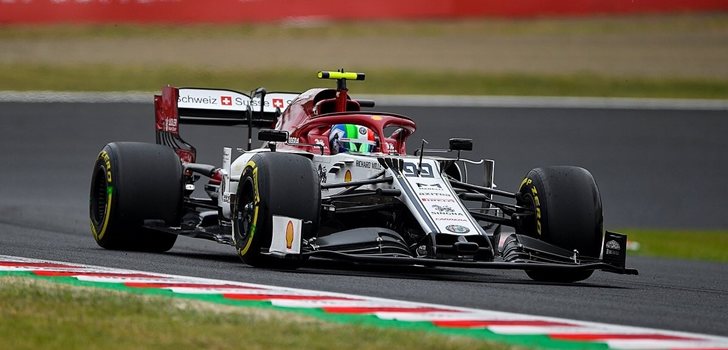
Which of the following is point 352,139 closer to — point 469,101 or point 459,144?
point 459,144

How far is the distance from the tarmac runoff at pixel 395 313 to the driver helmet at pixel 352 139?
2.49m

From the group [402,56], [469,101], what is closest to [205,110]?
[469,101]

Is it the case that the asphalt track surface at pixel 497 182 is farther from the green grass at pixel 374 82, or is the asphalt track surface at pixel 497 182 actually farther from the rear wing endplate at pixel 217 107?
the green grass at pixel 374 82

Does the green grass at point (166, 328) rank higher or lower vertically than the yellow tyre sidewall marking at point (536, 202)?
lower

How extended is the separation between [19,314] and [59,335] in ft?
2.17

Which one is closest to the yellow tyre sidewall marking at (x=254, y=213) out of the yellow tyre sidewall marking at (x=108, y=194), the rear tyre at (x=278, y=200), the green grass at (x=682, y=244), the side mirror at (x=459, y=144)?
the rear tyre at (x=278, y=200)

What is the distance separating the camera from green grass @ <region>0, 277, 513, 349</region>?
684 cm

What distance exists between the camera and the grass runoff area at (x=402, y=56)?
85.4 ft

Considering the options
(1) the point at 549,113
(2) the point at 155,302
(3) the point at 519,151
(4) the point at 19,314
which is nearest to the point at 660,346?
(2) the point at 155,302

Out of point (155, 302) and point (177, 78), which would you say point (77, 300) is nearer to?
point (155, 302)

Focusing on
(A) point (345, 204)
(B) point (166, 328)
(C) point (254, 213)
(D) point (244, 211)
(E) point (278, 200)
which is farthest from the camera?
(A) point (345, 204)

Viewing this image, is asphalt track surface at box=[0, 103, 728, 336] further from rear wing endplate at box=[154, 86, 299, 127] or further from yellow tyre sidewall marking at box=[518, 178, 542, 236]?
rear wing endplate at box=[154, 86, 299, 127]

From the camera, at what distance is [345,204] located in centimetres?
1129

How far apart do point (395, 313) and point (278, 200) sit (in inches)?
99.5
